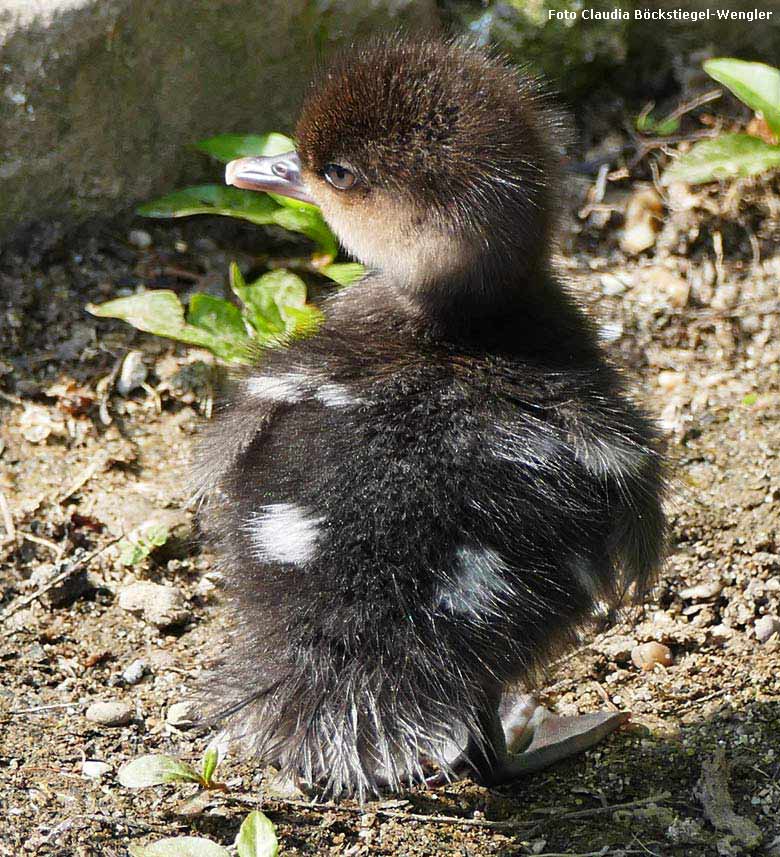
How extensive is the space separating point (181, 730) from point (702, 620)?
4.25 ft

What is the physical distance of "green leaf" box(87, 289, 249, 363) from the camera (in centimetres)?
342

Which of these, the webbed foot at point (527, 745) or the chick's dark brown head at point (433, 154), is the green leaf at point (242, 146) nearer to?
the chick's dark brown head at point (433, 154)

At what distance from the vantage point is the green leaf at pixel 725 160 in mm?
3699

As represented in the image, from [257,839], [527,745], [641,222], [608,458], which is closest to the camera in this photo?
[257,839]

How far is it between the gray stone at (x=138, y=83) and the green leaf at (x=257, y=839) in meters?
2.13

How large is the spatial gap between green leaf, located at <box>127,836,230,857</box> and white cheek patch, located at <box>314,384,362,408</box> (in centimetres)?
85

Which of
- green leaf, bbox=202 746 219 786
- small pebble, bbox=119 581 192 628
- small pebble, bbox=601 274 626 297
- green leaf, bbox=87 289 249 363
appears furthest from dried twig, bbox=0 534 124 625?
small pebble, bbox=601 274 626 297

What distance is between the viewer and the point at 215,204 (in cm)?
368

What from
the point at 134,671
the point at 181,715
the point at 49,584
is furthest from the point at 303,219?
the point at 181,715

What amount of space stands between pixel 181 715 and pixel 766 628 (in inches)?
55.0

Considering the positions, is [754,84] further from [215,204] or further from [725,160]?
[215,204]

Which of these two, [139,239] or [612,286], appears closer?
[139,239]

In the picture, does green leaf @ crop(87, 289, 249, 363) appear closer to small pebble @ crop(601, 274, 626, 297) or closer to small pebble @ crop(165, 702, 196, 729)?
small pebble @ crop(165, 702, 196, 729)

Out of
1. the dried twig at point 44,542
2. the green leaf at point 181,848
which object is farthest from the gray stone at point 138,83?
the green leaf at point 181,848
